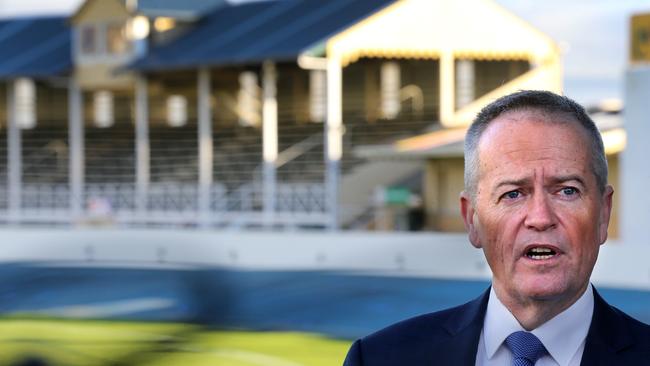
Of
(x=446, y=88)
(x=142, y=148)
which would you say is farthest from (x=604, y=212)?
(x=142, y=148)

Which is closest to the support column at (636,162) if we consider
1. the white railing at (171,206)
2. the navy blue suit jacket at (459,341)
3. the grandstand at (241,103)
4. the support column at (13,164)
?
the navy blue suit jacket at (459,341)

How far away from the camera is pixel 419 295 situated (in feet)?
12.7

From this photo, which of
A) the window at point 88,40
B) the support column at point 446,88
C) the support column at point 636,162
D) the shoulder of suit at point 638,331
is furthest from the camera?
the window at point 88,40

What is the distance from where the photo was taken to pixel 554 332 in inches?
57.2

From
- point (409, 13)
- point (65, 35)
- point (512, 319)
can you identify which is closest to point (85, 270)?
point (512, 319)

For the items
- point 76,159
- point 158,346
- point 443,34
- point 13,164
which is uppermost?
point 443,34

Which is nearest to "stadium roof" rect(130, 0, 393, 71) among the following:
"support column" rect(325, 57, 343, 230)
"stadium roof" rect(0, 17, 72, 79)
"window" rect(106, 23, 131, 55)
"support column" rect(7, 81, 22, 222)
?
"support column" rect(325, 57, 343, 230)

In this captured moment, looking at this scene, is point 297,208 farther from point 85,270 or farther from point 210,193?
point 85,270

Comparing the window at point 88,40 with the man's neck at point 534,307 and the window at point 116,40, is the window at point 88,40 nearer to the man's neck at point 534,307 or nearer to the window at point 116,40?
the window at point 116,40

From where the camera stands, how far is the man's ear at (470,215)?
1493 millimetres

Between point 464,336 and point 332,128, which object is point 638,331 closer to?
point 464,336

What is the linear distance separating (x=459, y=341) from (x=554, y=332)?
0.38 ft

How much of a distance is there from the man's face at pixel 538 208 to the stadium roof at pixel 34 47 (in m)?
27.7

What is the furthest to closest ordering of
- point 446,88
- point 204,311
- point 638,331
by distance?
point 446,88, point 204,311, point 638,331
